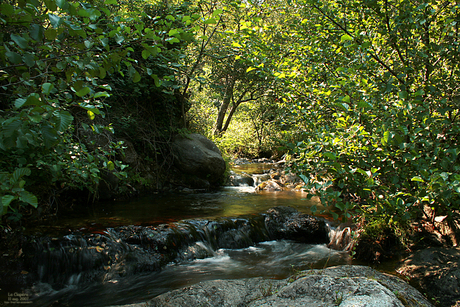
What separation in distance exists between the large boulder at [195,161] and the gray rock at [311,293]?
24.1 feet

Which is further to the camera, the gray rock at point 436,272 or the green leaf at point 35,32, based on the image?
the gray rock at point 436,272

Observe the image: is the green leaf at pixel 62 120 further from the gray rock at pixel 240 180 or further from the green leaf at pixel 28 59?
the gray rock at pixel 240 180

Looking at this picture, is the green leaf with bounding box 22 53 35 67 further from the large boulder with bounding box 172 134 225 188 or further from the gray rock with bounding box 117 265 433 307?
the large boulder with bounding box 172 134 225 188

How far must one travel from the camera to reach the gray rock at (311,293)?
8.79ft

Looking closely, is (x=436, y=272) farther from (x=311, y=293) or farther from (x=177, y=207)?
(x=177, y=207)

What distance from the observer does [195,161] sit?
1079 cm

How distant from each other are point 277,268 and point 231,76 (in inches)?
421

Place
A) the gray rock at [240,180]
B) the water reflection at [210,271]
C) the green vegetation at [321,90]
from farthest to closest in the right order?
the gray rock at [240,180] → the water reflection at [210,271] → the green vegetation at [321,90]

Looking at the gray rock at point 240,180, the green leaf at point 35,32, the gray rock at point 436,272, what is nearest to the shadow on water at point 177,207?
the gray rock at point 240,180

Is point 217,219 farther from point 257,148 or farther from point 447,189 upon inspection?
point 257,148

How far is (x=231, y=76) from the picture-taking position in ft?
46.8

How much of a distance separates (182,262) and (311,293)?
10.9ft

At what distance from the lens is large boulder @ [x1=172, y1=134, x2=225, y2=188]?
10750mm

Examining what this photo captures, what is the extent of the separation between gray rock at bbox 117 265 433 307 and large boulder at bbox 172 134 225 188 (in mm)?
7349
